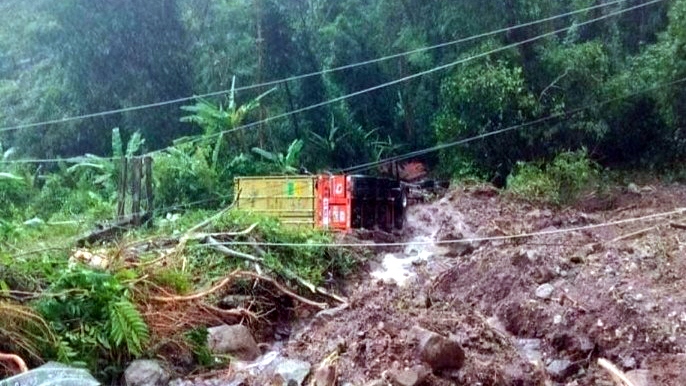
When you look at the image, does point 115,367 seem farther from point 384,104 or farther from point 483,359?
point 384,104

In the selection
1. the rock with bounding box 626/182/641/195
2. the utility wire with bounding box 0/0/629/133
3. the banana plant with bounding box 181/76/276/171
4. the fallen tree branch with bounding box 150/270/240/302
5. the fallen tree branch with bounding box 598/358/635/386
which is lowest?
the fallen tree branch with bounding box 598/358/635/386

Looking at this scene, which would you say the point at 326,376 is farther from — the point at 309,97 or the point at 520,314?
the point at 309,97

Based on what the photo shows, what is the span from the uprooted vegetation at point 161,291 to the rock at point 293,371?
116 centimetres

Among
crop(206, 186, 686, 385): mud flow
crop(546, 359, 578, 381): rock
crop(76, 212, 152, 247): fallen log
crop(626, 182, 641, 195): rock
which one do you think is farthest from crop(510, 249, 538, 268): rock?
crop(626, 182, 641, 195): rock

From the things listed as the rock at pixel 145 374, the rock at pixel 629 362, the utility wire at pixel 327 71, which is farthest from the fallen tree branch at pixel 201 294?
the utility wire at pixel 327 71

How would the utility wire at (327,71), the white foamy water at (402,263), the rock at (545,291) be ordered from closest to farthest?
the rock at (545,291) < the white foamy water at (402,263) < the utility wire at (327,71)

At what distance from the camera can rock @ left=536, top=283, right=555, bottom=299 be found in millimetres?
7301

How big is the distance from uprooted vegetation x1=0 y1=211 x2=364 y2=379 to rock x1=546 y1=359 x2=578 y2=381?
307cm

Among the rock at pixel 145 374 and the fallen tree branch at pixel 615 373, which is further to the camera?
the rock at pixel 145 374

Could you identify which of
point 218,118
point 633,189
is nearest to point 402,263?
point 633,189

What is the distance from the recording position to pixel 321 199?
1073 cm

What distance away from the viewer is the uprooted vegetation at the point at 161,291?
625cm

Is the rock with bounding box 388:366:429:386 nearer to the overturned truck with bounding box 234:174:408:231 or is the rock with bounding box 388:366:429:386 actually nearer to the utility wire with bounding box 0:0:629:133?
the overturned truck with bounding box 234:174:408:231

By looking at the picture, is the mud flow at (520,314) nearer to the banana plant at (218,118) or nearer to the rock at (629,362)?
the rock at (629,362)
